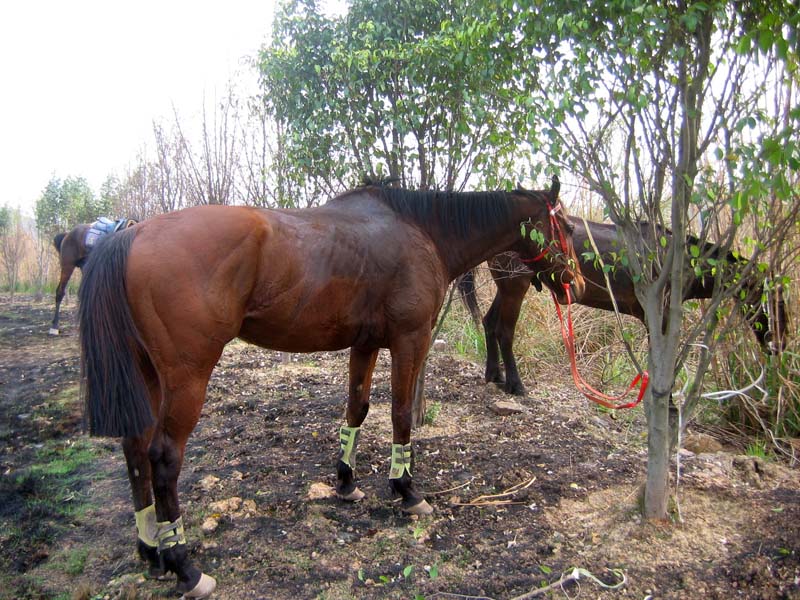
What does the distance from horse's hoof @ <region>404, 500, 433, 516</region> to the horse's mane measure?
5.72ft

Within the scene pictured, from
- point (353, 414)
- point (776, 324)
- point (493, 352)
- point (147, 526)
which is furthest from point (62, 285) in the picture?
point (776, 324)

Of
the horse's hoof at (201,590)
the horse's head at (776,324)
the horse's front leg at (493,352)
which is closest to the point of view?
→ the horse's hoof at (201,590)

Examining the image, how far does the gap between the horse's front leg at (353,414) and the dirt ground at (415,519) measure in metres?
0.14

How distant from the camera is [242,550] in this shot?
3.06 meters

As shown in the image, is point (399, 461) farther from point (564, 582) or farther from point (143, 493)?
point (143, 493)

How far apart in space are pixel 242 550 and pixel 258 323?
122 cm

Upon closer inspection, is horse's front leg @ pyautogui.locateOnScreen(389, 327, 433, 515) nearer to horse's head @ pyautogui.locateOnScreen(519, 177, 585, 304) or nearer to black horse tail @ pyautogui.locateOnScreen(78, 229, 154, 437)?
horse's head @ pyautogui.locateOnScreen(519, 177, 585, 304)

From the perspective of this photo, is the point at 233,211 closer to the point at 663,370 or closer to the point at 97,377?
the point at 97,377

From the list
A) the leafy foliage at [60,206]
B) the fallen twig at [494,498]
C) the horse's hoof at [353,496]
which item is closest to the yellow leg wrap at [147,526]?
the horse's hoof at [353,496]

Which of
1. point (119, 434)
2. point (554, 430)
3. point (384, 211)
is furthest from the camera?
point (554, 430)

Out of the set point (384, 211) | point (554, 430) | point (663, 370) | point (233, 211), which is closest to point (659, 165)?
point (663, 370)

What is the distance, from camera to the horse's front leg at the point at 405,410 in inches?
137

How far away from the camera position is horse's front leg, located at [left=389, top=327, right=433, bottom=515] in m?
3.49

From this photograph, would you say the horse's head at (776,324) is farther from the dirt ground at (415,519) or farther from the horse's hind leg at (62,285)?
the horse's hind leg at (62,285)
